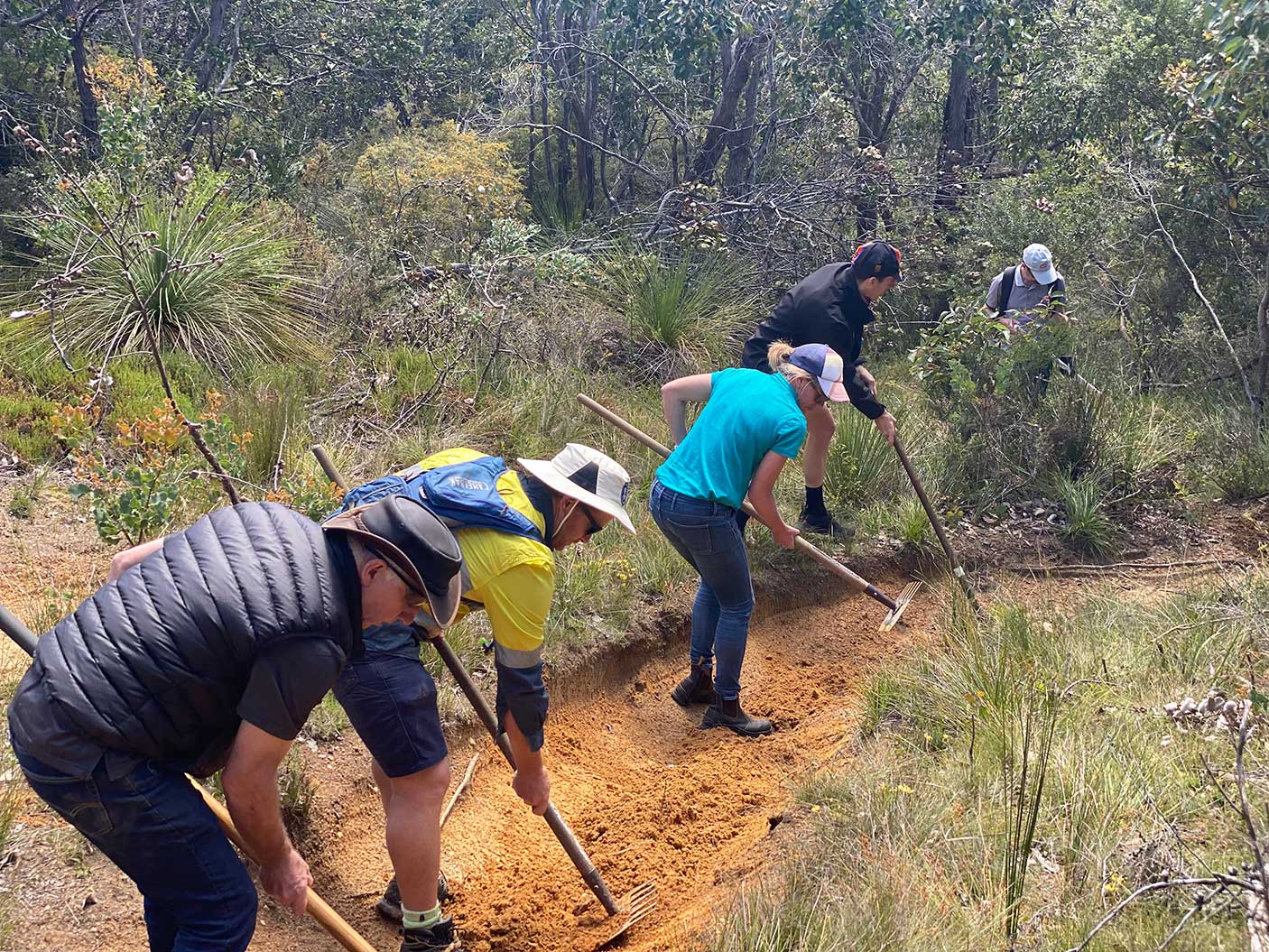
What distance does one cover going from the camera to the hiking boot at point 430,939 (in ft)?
12.0

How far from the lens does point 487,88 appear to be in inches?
539

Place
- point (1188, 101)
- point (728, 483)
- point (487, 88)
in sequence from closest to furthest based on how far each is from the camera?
point (728, 483)
point (1188, 101)
point (487, 88)

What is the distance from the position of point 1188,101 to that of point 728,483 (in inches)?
242

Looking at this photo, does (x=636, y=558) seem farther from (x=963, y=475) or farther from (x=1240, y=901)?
(x=1240, y=901)

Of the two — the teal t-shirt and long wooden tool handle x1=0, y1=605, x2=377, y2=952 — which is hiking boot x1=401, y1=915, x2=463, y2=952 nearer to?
long wooden tool handle x1=0, y1=605, x2=377, y2=952

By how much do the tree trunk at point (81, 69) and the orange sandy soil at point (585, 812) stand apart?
5.79 m

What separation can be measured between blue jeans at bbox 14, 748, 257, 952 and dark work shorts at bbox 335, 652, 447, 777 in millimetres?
700

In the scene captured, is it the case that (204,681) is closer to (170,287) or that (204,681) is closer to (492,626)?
(492,626)

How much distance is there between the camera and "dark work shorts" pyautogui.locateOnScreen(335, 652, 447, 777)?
11.2 feet

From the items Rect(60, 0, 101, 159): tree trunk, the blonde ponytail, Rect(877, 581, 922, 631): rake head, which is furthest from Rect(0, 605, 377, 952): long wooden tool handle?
Rect(60, 0, 101, 159): tree trunk

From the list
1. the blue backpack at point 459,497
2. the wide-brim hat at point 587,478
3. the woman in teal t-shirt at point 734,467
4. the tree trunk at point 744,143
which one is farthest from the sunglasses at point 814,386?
the tree trunk at point 744,143

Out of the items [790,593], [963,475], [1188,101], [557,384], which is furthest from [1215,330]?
[557,384]

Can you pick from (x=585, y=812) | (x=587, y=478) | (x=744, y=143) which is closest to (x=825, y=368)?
(x=587, y=478)

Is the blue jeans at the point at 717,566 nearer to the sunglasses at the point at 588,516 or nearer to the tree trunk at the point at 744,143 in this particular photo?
the sunglasses at the point at 588,516
